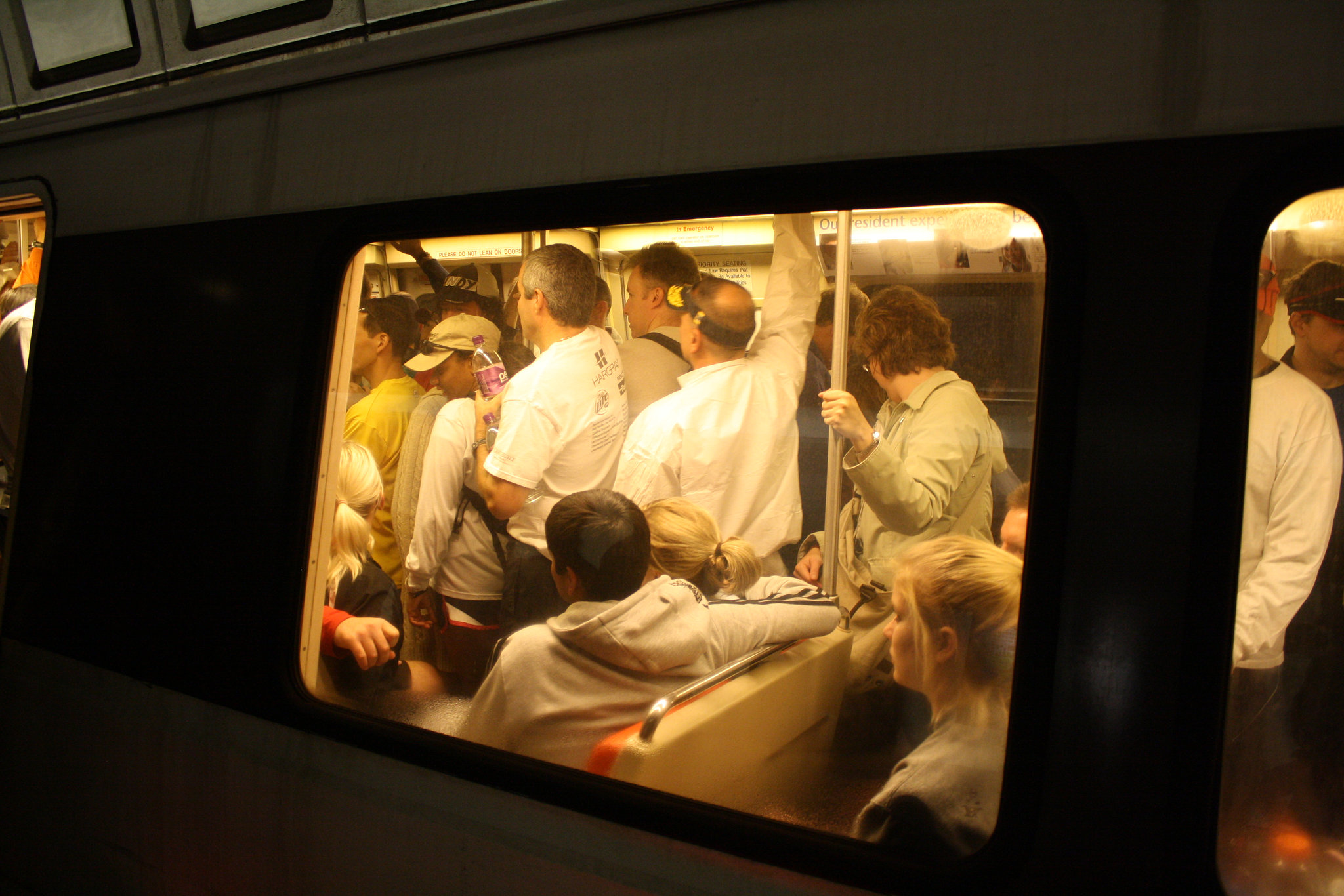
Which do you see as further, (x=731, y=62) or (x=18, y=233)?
(x=18, y=233)

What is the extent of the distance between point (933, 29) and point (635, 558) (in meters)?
1.09

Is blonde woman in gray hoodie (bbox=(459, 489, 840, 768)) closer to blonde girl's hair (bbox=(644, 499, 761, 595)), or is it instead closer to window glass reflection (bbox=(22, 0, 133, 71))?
blonde girl's hair (bbox=(644, 499, 761, 595))

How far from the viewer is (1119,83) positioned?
1.24 metres

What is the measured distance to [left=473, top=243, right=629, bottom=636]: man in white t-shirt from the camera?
1.82 metres

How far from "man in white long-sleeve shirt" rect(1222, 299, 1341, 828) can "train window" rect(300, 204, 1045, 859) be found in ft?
0.96

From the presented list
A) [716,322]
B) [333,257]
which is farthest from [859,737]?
[333,257]

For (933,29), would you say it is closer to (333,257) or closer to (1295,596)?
(1295,596)

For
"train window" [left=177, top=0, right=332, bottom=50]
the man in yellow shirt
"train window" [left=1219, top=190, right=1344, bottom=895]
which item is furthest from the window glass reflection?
"train window" [left=1219, top=190, right=1344, bottom=895]

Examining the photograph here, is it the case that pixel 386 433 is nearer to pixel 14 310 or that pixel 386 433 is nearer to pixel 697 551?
pixel 697 551

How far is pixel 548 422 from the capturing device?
1.89 metres

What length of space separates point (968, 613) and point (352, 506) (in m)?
1.42

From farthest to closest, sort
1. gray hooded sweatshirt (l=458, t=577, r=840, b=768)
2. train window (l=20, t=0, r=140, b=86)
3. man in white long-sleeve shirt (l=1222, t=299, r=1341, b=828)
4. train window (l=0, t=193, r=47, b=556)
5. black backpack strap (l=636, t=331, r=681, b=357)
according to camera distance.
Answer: train window (l=0, t=193, r=47, b=556), train window (l=20, t=0, r=140, b=86), black backpack strap (l=636, t=331, r=681, b=357), gray hooded sweatshirt (l=458, t=577, r=840, b=768), man in white long-sleeve shirt (l=1222, t=299, r=1341, b=828)

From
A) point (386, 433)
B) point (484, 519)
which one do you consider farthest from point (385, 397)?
point (484, 519)

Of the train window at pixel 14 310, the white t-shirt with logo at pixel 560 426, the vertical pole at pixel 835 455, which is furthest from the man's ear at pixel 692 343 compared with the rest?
the train window at pixel 14 310
